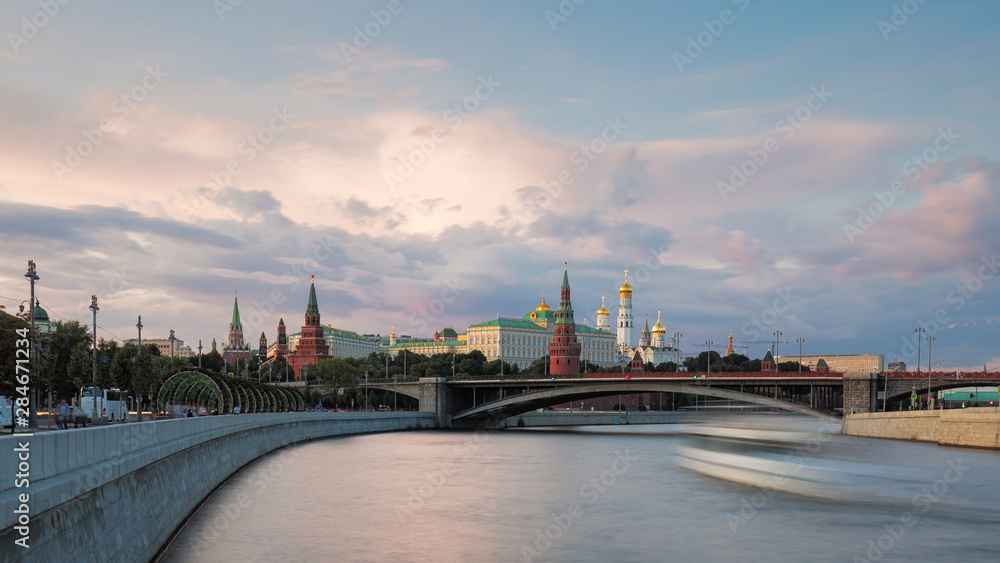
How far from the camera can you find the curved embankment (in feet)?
31.8

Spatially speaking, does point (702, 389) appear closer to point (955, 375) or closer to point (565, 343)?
point (955, 375)

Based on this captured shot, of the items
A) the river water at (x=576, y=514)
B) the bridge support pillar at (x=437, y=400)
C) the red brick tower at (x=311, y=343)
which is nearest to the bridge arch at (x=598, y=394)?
the bridge support pillar at (x=437, y=400)

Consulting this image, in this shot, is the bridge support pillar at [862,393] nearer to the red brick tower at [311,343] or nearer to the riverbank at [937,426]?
the riverbank at [937,426]

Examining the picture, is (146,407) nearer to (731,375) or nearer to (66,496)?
(731,375)

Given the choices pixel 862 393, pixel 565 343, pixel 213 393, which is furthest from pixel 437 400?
pixel 565 343

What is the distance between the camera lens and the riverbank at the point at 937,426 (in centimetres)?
5212

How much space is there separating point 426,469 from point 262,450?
9.49 m

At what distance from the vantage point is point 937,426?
59.0 metres

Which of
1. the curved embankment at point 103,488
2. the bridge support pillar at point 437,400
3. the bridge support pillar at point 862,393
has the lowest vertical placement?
the bridge support pillar at point 437,400

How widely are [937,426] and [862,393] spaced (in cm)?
1523

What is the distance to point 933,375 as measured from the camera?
71938 millimetres

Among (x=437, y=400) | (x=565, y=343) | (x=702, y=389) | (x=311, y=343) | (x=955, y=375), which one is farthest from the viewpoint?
(x=311, y=343)

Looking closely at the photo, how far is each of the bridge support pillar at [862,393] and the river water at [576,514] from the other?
877 inches

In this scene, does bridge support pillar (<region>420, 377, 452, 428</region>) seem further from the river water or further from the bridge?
the river water
